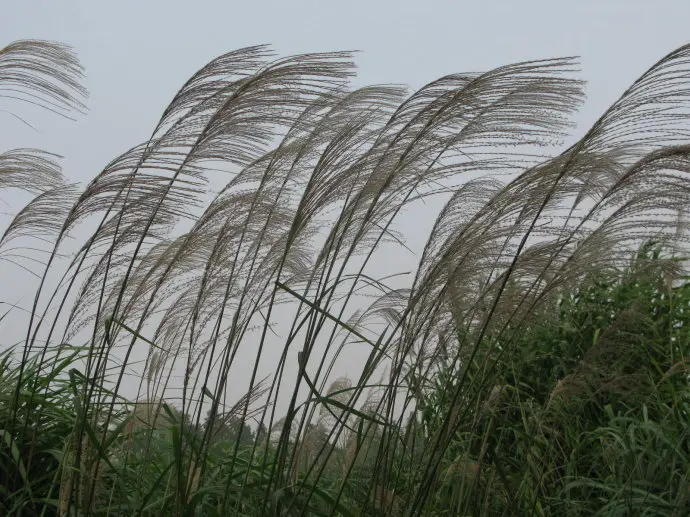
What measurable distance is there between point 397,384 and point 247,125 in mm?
738

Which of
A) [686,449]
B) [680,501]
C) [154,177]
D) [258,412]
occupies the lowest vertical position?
[680,501]

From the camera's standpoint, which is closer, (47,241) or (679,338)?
(47,241)

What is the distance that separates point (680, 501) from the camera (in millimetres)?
2072

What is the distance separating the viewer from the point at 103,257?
235 centimetres

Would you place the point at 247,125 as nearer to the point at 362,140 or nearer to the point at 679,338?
the point at 362,140

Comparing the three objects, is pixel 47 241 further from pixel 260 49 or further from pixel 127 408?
pixel 260 49

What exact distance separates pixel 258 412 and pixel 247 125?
858 millimetres

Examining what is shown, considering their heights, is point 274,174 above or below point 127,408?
Result: above

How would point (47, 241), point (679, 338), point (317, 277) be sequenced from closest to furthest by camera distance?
1. point (317, 277)
2. point (47, 241)
3. point (679, 338)

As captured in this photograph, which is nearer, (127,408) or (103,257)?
(103,257)

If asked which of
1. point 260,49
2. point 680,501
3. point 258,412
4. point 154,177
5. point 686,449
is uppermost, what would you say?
point 260,49

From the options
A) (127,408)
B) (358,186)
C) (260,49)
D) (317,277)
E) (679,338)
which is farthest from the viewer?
(679,338)

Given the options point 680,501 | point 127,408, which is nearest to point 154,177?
point 127,408

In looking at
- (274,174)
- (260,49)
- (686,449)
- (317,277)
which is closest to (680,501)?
(317,277)
